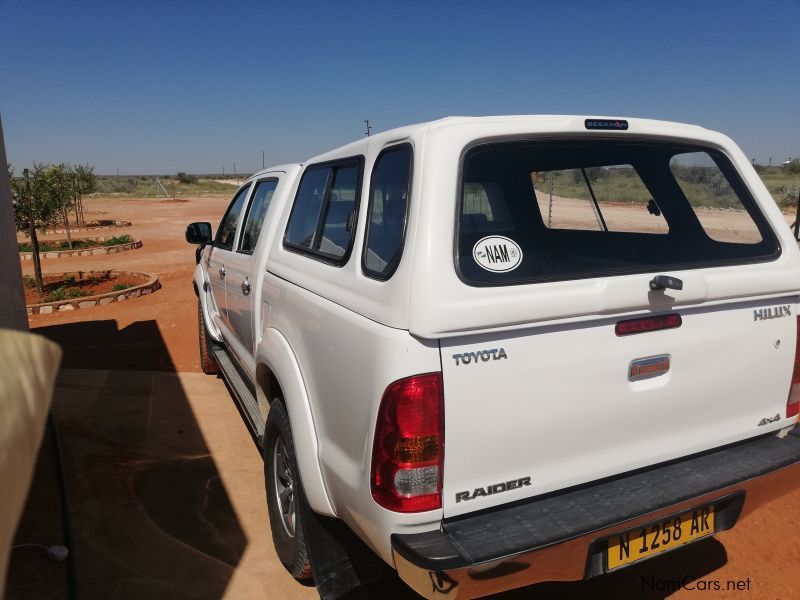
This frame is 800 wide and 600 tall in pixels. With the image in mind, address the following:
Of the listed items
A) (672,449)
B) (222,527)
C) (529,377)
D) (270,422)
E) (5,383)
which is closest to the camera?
(5,383)

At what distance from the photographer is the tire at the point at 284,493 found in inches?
107

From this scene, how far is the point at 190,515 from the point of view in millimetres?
3477

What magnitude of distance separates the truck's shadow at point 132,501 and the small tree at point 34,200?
276 inches

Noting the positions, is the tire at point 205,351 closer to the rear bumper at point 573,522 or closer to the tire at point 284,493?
the tire at point 284,493

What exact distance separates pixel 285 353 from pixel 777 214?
2294mm

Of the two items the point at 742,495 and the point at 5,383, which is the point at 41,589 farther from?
the point at 742,495

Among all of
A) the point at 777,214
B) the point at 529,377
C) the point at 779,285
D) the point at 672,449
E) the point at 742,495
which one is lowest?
the point at 742,495

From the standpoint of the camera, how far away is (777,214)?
2676 mm

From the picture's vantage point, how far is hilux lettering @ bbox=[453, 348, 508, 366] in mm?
1883

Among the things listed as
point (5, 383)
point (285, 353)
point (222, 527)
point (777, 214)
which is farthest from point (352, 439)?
point (777, 214)

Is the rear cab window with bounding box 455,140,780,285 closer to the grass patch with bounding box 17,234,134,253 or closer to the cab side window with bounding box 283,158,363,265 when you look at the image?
the cab side window with bounding box 283,158,363,265

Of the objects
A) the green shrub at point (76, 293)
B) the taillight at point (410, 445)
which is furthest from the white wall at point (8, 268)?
the green shrub at point (76, 293)

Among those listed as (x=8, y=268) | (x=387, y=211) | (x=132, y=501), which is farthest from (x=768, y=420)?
(x=8, y=268)

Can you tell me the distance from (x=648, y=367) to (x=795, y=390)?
0.92 meters
